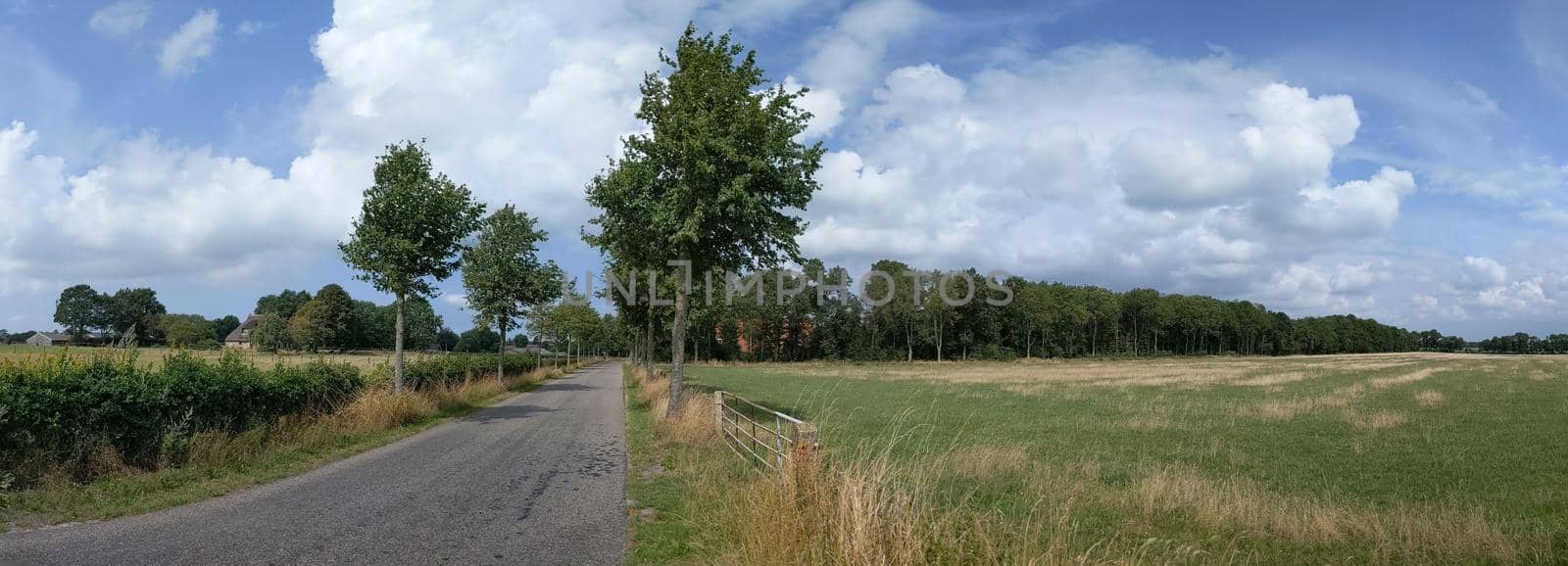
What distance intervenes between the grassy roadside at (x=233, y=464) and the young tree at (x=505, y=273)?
14.9m

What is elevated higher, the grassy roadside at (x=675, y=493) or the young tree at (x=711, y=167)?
the young tree at (x=711, y=167)

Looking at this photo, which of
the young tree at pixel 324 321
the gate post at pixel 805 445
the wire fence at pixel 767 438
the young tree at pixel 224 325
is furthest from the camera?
the young tree at pixel 224 325

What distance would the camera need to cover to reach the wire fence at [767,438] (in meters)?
6.59

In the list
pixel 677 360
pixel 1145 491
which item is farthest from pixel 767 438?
pixel 1145 491

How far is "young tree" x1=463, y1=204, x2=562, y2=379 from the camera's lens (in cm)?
3247

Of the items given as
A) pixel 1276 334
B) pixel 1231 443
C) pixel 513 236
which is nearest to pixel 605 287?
pixel 513 236

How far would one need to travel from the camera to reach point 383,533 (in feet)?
23.3

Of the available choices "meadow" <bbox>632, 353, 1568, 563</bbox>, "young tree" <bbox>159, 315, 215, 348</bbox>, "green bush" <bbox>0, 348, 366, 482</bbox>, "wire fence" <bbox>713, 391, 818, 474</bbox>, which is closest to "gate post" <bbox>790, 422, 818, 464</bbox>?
"wire fence" <bbox>713, 391, 818, 474</bbox>

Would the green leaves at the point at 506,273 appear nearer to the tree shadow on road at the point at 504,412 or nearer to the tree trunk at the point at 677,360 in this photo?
the tree shadow on road at the point at 504,412

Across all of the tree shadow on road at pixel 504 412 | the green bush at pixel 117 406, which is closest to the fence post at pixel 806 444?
the green bush at pixel 117 406

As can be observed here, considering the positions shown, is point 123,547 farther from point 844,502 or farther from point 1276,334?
point 1276,334

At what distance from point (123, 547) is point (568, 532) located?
3.70m

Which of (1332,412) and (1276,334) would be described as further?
(1276,334)

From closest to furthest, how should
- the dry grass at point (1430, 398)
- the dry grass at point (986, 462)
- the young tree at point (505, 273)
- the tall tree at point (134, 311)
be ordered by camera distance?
the dry grass at point (986, 462), the dry grass at point (1430, 398), the young tree at point (505, 273), the tall tree at point (134, 311)
